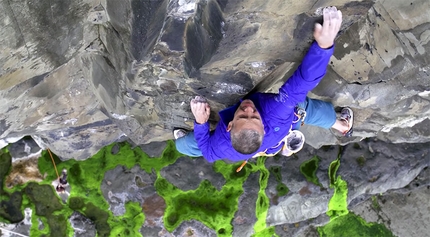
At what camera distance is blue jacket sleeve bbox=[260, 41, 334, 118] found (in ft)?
8.16

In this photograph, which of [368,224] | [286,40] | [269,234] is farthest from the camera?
[368,224]

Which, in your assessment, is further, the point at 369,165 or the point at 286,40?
the point at 369,165

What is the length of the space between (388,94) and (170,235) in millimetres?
2903

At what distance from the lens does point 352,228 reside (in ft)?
18.1

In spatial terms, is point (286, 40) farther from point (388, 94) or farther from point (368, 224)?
point (368, 224)

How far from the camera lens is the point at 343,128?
3.83 m

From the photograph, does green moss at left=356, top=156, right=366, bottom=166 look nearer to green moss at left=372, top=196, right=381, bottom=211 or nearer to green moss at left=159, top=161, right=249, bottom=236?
green moss at left=372, top=196, right=381, bottom=211

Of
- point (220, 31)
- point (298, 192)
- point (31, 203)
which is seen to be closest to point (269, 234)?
point (298, 192)

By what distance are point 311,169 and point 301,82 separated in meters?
2.45

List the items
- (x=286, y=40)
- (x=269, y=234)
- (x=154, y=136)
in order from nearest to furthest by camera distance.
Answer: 1. (x=286, y=40)
2. (x=154, y=136)
3. (x=269, y=234)

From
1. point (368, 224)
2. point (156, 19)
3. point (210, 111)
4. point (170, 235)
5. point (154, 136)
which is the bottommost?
point (368, 224)

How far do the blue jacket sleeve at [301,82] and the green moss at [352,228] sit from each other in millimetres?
3190

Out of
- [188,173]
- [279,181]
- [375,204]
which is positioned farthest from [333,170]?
[188,173]

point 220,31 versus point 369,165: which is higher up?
point 220,31
